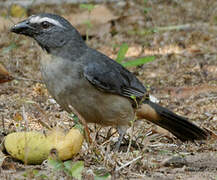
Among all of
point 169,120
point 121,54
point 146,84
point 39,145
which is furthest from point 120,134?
point 146,84

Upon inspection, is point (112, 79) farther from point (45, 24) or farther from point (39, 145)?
point (39, 145)

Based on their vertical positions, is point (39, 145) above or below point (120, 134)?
above

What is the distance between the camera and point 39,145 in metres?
4.03

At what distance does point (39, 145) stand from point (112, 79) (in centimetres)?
154

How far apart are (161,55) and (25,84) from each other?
7.71 ft

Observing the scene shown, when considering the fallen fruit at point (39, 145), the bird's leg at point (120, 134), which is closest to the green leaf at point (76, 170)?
the fallen fruit at point (39, 145)

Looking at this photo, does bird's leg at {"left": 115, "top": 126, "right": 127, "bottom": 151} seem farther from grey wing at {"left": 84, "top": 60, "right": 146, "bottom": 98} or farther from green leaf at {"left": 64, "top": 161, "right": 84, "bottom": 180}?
green leaf at {"left": 64, "top": 161, "right": 84, "bottom": 180}

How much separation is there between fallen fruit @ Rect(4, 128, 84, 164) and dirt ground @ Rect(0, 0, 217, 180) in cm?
10

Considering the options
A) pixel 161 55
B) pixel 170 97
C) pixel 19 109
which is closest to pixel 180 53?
pixel 161 55

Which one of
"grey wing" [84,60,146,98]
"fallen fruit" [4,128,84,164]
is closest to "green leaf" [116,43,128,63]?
"grey wing" [84,60,146,98]

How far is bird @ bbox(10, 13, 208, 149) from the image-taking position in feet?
15.9

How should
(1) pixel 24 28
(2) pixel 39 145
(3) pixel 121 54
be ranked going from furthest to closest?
(3) pixel 121 54 < (1) pixel 24 28 < (2) pixel 39 145

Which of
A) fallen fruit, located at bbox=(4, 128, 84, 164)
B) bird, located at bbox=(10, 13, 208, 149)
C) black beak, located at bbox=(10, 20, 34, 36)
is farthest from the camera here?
black beak, located at bbox=(10, 20, 34, 36)

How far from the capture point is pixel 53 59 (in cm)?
495
